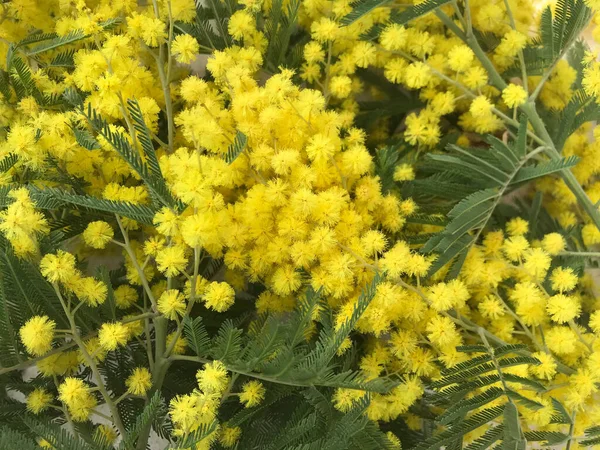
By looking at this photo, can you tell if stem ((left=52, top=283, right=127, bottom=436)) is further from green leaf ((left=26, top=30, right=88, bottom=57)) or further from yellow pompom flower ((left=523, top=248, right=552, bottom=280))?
yellow pompom flower ((left=523, top=248, right=552, bottom=280))

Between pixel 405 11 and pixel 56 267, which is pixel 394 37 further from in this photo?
pixel 56 267

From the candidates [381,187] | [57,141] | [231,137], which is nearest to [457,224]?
[381,187]

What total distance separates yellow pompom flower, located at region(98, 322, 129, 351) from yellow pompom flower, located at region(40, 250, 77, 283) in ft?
0.25

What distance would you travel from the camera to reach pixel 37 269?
69 cm

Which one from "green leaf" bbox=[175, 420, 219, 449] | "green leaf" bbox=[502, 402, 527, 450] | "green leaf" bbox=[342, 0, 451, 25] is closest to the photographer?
"green leaf" bbox=[175, 420, 219, 449]

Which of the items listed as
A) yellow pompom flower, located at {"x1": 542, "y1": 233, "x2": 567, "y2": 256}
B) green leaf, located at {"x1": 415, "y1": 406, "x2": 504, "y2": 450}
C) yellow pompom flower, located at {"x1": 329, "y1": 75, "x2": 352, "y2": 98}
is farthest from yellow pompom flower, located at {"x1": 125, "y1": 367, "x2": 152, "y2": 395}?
yellow pompom flower, located at {"x1": 542, "y1": 233, "x2": 567, "y2": 256}

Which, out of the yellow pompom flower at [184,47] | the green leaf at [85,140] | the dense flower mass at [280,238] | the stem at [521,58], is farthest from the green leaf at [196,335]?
the stem at [521,58]

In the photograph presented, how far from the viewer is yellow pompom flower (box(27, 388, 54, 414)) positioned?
713mm

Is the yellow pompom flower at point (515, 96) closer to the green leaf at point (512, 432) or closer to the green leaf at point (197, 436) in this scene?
the green leaf at point (512, 432)

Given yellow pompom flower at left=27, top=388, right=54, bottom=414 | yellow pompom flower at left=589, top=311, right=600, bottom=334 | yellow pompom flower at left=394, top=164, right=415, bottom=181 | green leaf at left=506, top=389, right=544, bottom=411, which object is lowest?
yellow pompom flower at left=27, top=388, right=54, bottom=414

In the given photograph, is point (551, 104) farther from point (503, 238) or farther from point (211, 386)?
point (211, 386)

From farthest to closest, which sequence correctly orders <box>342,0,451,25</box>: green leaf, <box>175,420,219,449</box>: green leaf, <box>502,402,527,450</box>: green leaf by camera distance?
<box>342,0,451,25</box>: green leaf, <box>502,402,527,450</box>: green leaf, <box>175,420,219,449</box>: green leaf

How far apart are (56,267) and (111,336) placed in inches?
4.0

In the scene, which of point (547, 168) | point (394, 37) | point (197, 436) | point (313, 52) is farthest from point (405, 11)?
point (197, 436)
